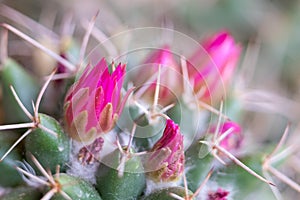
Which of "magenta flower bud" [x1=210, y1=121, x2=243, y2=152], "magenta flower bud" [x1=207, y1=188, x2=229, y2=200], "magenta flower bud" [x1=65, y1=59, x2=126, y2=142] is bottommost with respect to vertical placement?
"magenta flower bud" [x1=207, y1=188, x2=229, y2=200]

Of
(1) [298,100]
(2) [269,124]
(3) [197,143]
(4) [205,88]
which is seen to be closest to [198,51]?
(4) [205,88]

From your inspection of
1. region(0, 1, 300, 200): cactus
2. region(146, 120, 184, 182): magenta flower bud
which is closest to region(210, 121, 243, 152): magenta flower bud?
region(0, 1, 300, 200): cactus

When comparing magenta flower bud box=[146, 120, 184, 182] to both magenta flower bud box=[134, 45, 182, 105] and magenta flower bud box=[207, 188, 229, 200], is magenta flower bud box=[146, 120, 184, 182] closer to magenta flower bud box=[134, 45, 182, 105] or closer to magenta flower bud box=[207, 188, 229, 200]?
magenta flower bud box=[207, 188, 229, 200]

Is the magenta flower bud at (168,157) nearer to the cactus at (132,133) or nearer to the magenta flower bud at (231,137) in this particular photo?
the cactus at (132,133)

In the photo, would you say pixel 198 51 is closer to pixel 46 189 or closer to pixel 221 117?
pixel 221 117

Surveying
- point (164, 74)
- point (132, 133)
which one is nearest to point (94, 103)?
point (132, 133)

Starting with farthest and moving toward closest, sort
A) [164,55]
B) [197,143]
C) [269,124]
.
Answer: [269,124] < [164,55] < [197,143]
